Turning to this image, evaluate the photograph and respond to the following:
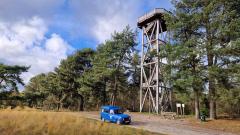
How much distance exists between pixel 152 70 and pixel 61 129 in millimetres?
34218

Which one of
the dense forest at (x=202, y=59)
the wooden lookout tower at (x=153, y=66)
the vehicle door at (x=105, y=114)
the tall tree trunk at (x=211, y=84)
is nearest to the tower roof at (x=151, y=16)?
the wooden lookout tower at (x=153, y=66)

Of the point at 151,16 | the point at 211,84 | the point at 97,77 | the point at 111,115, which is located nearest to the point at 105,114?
the point at 111,115

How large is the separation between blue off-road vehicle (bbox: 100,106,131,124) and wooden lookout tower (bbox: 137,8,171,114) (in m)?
17.1

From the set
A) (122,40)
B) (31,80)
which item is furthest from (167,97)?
(31,80)

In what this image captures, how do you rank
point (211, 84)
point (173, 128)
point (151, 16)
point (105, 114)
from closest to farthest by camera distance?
point (173, 128), point (105, 114), point (211, 84), point (151, 16)

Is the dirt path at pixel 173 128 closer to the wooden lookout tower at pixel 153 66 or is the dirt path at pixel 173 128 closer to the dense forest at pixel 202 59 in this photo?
the dense forest at pixel 202 59

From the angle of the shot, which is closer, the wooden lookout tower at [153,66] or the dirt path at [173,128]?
the dirt path at [173,128]

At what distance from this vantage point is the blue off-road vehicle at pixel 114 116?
23.3 m

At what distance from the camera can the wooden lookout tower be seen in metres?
42.9

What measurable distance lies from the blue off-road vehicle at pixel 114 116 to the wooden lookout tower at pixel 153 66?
56.1 feet

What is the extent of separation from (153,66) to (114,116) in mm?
23170

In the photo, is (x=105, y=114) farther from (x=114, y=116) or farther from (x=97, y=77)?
(x=97, y=77)

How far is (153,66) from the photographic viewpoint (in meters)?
46.1

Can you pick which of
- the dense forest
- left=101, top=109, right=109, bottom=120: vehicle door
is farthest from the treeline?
left=101, top=109, right=109, bottom=120: vehicle door
